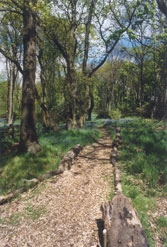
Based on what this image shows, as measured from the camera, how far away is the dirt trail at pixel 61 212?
4.49m

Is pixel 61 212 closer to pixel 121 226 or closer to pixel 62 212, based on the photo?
pixel 62 212

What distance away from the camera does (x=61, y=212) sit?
529cm

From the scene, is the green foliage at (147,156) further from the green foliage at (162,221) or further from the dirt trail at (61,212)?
the green foliage at (162,221)

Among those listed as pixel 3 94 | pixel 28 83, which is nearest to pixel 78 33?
pixel 28 83

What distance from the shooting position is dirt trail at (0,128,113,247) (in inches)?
177

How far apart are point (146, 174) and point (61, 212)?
2.47m

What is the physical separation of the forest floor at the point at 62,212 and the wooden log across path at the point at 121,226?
298 millimetres

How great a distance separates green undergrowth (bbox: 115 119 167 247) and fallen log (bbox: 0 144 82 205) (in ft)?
4.83

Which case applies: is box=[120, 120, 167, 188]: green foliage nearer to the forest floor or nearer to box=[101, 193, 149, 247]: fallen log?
the forest floor

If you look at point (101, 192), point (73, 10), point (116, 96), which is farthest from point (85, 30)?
point (116, 96)

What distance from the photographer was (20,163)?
8031mm

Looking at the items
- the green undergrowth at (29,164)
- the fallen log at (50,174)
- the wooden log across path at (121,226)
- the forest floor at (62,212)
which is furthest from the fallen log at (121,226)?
the green undergrowth at (29,164)

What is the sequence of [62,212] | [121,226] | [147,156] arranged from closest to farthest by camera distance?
[121,226] < [62,212] < [147,156]

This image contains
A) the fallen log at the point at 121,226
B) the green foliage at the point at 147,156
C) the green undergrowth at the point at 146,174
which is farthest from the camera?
the green foliage at the point at 147,156
